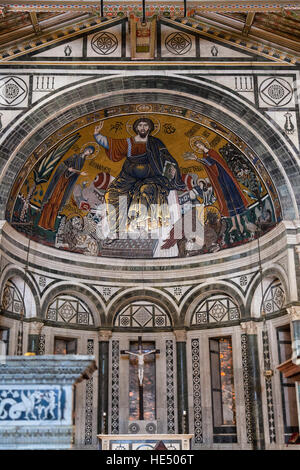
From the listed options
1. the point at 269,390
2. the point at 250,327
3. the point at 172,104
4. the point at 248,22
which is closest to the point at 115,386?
the point at 250,327

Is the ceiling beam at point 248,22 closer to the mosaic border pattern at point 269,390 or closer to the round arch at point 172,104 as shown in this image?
the round arch at point 172,104

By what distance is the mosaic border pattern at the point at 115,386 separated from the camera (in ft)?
55.8

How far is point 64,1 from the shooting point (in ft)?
44.1

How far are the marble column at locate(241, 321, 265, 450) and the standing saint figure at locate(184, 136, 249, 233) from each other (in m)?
3.06

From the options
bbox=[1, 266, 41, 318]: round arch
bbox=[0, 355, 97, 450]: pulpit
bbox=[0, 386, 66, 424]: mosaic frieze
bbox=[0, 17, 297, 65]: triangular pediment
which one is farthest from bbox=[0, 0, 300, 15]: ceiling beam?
bbox=[0, 386, 66, 424]: mosaic frieze

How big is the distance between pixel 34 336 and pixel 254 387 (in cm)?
637

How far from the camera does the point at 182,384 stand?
17359 millimetres

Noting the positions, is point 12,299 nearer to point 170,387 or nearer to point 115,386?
point 115,386

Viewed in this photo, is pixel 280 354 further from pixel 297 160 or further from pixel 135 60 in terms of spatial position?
pixel 135 60

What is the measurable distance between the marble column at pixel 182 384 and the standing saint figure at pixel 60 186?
523 centimetres

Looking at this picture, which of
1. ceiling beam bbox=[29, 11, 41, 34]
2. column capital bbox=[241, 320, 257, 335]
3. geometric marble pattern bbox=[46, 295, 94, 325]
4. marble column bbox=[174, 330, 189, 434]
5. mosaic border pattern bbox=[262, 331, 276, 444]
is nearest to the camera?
ceiling beam bbox=[29, 11, 41, 34]

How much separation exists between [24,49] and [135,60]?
3012mm

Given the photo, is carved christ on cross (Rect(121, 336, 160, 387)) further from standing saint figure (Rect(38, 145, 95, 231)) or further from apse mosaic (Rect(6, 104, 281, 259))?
standing saint figure (Rect(38, 145, 95, 231))

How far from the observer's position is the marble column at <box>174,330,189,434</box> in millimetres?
16795
